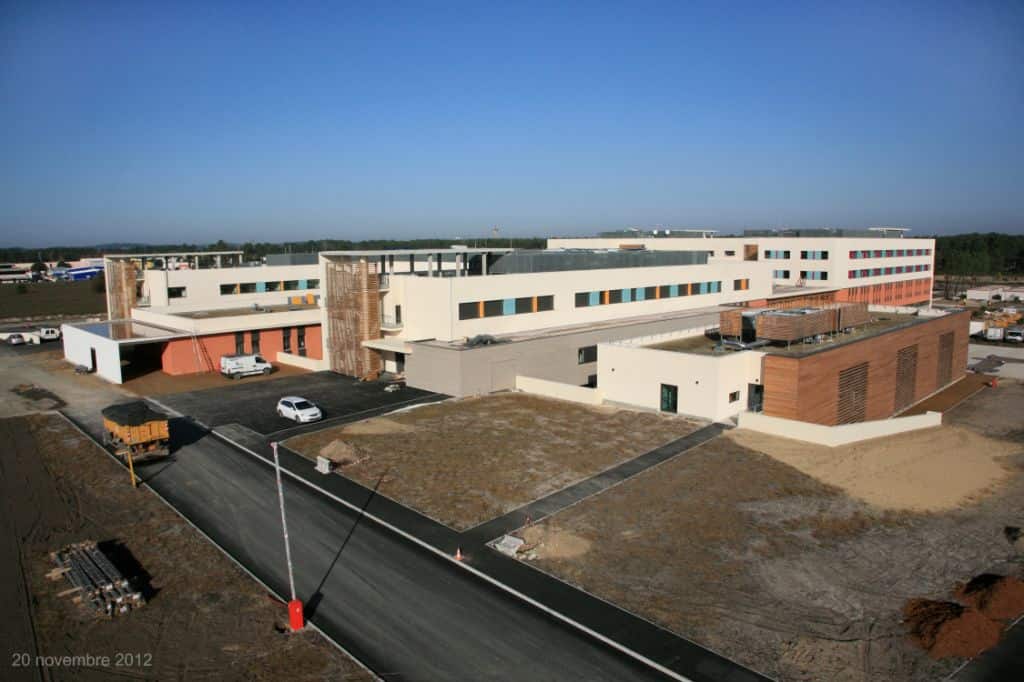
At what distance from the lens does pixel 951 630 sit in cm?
1432

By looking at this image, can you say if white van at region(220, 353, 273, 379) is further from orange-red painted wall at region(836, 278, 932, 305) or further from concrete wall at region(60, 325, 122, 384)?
orange-red painted wall at region(836, 278, 932, 305)

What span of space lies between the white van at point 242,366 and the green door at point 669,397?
2582 cm

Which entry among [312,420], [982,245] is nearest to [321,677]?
[312,420]

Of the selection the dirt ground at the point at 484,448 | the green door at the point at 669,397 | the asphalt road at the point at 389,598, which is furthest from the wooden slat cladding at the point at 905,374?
the asphalt road at the point at 389,598

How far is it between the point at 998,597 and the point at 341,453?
20.9 m

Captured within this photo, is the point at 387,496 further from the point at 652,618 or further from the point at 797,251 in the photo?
the point at 797,251

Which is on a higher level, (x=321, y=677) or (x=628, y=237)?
(x=628, y=237)

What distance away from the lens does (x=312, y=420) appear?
1251 inches

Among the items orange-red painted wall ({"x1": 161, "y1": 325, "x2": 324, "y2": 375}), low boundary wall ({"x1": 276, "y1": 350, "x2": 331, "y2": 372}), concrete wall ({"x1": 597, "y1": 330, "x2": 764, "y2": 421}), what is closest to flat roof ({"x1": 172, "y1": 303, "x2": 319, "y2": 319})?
orange-red painted wall ({"x1": 161, "y1": 325, "x2": 324, "y2": 375})

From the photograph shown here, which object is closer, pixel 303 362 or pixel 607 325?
pixel 607 325

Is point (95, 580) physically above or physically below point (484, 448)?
below

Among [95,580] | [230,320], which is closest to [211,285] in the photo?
[230,320]

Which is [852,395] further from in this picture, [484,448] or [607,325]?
[484,448]

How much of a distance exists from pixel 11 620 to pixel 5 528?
6.49 meters
